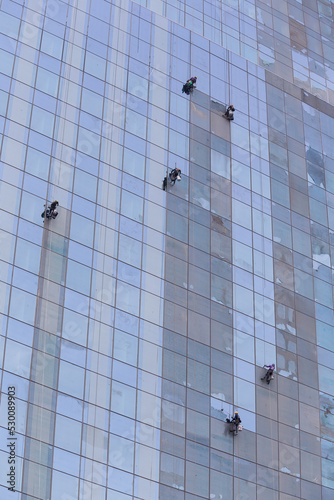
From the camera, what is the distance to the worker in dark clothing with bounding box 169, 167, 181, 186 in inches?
2839

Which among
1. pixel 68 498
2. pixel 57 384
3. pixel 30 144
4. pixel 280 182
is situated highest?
pixel 280 182

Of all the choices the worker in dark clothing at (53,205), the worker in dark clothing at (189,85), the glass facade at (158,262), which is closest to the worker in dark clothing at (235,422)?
the glass facade at (158,262)

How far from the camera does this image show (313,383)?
73062 mm

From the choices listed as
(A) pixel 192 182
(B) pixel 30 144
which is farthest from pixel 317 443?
(B) pixel 30 144

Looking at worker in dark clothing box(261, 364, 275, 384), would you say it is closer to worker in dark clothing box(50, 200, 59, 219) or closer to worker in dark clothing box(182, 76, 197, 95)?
worker in dark clothing box(50, 200, 59, 219)

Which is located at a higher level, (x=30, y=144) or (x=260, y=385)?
(x=30, y=144)

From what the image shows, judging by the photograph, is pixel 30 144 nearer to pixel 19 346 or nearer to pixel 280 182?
pixel 19 346

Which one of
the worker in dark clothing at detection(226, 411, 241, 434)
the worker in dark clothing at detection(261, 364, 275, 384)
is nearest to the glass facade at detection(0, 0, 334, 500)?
the worker in dark clothing at detection(226, 411, 241, 434)

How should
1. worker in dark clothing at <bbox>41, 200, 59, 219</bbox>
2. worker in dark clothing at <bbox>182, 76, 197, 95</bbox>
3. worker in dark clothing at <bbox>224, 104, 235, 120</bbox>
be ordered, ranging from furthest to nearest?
worker in dark clothing at <bbox>224, 104, 235, 120</bbox> → worker in dark clothing at <bbox>182, 76, 197, 95</bbox> → worker in dark clothing at <bbox>41, 200, 59, 219</bbox>

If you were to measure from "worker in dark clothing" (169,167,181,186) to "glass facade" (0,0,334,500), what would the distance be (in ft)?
2.68

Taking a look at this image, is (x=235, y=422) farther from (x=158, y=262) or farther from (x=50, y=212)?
(x=50, y=212)

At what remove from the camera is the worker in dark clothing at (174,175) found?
72113mm

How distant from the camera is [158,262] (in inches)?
2734

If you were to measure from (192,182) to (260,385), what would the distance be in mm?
14567
